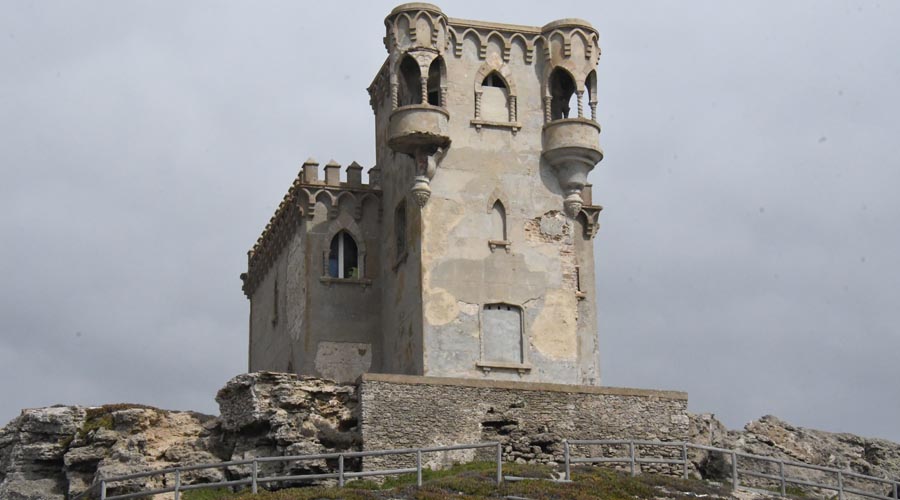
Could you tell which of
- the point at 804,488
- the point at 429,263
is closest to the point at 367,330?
the point at 429,263

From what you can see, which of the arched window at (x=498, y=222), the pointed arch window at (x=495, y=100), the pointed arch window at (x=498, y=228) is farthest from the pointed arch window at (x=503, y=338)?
the pointed arch window at (x=495, y=100)

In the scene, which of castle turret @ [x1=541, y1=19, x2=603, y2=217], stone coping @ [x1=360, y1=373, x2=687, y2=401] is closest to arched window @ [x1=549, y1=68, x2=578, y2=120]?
castle turret @ [x1=541, y1=19, x2=603, y2=217]

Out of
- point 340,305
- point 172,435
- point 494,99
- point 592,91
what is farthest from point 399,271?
point 172,435

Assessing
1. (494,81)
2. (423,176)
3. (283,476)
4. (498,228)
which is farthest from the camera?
(494,81)

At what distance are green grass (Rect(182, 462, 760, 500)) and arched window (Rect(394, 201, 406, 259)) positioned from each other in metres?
12.5

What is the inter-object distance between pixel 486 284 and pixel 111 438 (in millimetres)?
12562

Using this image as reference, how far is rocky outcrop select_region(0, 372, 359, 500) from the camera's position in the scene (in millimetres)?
47031

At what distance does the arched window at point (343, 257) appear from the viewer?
59.5 metres

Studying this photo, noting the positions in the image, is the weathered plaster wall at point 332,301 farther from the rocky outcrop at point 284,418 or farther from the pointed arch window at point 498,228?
the rocky outcrop at point 284,418

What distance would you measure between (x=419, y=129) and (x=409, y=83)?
10.3 feet

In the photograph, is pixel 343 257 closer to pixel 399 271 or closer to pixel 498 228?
pixel 399 271

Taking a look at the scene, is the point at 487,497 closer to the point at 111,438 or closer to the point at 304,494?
the point at 304,494

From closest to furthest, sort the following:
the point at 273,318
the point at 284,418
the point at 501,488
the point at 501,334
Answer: the point at 501,488, the point at 284,418, the point at 501,334, the point at 273,318

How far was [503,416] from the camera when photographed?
4838 cm
